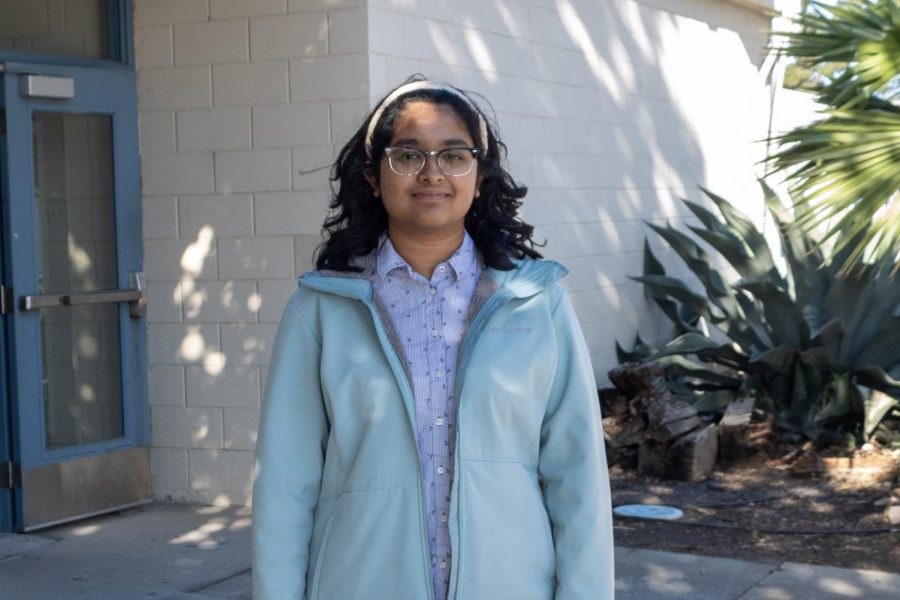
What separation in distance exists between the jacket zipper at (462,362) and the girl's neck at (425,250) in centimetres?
16

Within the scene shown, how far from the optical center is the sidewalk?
566cm

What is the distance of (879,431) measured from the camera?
8375 millimetres

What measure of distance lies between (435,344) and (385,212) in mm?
384

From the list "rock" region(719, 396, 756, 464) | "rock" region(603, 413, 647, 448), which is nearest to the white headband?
"rock" region(603, 413, 647, 448)

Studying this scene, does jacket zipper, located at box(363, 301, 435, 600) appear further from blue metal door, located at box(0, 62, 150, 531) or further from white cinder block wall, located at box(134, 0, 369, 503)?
blue metal door, located at box(0, 62, 150, 531)

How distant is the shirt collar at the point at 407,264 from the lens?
9.19 feet

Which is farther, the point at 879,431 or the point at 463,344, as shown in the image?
the point at 879,431

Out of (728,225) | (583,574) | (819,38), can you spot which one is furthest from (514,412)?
(728,225)

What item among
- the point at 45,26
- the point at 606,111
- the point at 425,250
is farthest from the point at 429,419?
the point at 606,111

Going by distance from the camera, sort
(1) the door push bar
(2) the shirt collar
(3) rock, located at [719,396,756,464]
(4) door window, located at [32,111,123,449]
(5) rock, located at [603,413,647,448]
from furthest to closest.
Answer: (3) rock, located at [719,396,756,464], (5) rock, located at [603,413,647,448], (4) door window, located at [32,111,123,449], (1) the door push bar, (2) the shirt collar

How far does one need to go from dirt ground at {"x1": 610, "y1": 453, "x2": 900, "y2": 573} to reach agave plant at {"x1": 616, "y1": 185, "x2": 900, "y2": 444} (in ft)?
1.41

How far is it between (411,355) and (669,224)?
308 inches

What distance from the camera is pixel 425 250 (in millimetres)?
2811

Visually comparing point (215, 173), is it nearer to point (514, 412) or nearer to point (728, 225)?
point (728, 225)
